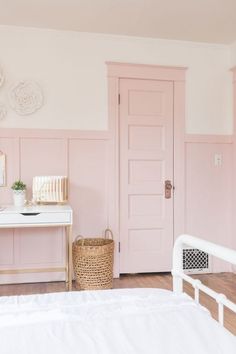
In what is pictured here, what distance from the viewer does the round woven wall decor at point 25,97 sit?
3.34 metres

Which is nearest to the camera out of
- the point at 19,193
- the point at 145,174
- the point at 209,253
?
the point at 209,253

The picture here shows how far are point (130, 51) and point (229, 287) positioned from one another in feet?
8.24

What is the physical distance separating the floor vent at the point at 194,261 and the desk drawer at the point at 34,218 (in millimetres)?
1504

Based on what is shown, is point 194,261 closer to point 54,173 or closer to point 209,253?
point 54,173

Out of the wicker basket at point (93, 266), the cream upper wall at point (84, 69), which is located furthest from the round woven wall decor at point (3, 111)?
the wicker basket at point (93, 266)

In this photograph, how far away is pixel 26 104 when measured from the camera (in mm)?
3354

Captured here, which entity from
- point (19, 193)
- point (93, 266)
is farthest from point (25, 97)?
point (93, 266)

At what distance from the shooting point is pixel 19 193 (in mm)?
3092

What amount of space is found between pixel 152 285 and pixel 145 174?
43.6 inches

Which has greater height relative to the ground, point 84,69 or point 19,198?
point 84,69

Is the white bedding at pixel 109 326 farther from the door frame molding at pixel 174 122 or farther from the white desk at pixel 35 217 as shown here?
the door frame molding at pixel 174 122

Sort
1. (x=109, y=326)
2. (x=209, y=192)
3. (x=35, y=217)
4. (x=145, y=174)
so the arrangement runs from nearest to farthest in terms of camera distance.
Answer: (x=109, y=326), (x=35, y=217), (x=145, y=174), (x=209, y=192)

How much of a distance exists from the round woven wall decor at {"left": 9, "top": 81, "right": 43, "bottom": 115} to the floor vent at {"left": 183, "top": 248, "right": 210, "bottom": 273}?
2.14 metres

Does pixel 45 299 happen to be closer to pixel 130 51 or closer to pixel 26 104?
pixel 26 104
